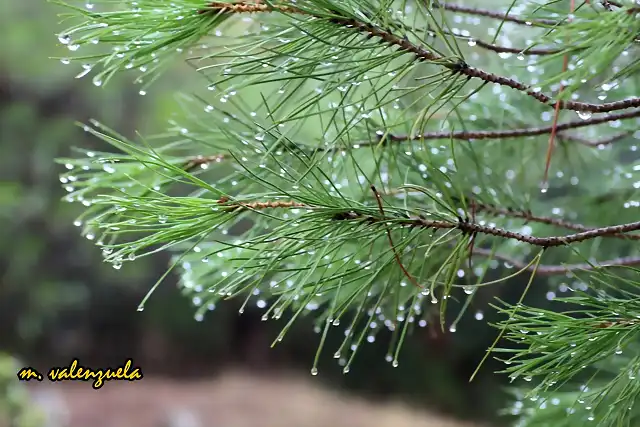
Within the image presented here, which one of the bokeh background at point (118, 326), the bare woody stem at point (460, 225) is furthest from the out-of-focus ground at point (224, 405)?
the bare woody stem at point (460, 225)

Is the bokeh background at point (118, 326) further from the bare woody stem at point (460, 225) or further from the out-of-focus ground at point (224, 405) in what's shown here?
the bare woody stem at point (460, 225)

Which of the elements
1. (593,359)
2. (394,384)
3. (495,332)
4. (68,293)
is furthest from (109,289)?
(593,359)

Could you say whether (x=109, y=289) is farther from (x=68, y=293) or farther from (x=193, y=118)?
(x=193, y=118)
